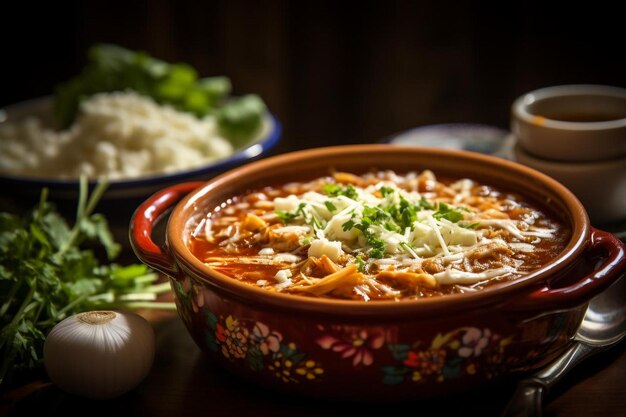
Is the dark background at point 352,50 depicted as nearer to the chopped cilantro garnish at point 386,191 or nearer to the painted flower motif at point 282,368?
the chopped cilantro garnish at point 386,191

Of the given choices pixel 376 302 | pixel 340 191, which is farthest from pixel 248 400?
pixel 340 191

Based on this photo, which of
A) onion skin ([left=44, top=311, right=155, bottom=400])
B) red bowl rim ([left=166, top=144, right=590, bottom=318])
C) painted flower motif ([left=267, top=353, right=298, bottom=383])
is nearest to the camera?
red bowl rim ([left=166, top=144, right=590, bottom=318])

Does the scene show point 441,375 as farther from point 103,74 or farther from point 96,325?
point 103,74

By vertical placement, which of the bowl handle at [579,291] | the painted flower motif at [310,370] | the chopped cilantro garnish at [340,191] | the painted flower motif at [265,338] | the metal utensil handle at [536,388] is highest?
the bowl handle at [579,291]

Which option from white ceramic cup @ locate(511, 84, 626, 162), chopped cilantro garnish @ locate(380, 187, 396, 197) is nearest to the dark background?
white ceramic cup @ locate(511, 84, 626, 162)

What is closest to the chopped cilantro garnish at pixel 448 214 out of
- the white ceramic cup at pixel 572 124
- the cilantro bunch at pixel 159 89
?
the white ceramic cup at pixel 572 124

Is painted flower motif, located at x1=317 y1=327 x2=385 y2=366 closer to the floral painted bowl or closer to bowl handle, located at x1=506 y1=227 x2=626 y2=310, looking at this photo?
the floral painted bowl

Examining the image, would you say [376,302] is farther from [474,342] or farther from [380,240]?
[380,240]
